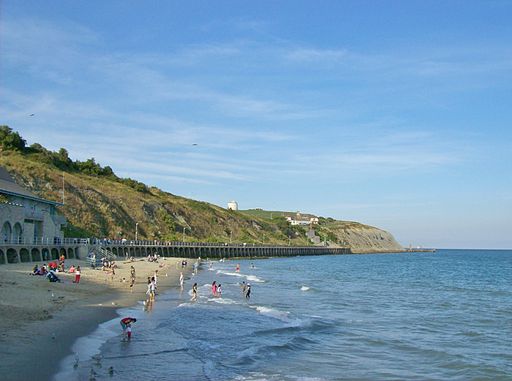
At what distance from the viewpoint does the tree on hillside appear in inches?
4267

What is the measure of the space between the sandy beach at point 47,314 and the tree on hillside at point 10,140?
8160 cm

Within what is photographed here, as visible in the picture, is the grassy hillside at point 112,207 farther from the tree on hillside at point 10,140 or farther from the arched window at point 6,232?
the arched window at point 6,232

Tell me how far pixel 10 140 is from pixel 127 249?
171 feet

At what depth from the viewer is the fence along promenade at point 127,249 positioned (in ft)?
146

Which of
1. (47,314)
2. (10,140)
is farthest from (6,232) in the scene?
(10,140)

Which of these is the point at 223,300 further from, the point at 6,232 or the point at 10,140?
the point at 10,140

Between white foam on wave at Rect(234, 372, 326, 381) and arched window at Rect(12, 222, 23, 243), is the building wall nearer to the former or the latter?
arched window at Rect(12, 222, 23, 243)

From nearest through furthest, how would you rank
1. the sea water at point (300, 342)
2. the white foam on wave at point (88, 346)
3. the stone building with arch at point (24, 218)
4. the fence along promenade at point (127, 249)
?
the white foam on wave at point (88, 346)
the sea water at point (300, 342)
the stone building with arch at point (24, 218)
the fence along promenade at point (127, 249)

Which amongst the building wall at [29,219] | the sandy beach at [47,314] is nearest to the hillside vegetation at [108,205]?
the building wall at [29,219]

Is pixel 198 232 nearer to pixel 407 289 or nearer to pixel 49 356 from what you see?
pixel 407 289

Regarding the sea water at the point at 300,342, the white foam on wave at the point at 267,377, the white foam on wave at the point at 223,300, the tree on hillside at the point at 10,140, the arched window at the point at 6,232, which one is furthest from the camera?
the tree on hillside at the point at 10,140

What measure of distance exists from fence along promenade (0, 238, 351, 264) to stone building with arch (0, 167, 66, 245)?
69cm

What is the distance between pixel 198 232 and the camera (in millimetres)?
124000

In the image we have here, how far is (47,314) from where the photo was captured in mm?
20016
